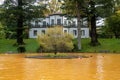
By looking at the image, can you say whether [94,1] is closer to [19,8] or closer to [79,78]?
[19,8]

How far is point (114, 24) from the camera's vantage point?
65812 millimetres

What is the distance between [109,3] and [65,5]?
6834mm

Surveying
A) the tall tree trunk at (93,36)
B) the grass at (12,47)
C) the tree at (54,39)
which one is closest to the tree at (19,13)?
the grass at (12,47)

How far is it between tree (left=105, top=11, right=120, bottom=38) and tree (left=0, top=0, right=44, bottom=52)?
12.7 meters

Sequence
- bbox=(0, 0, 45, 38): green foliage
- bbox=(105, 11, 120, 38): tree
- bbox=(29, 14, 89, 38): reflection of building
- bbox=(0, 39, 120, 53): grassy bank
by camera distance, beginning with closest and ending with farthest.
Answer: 1. bbox=(0, 39, 120, 53): grassy bank
2. bbox=(0, 0, 45, 38): green foliage
3. bbox=(105, 11, 120, 38): tree
4. bbox=(29, 14, 89, 38): reflection of building

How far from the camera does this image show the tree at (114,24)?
2443 inches

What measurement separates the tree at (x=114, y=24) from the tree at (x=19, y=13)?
41.6 ft

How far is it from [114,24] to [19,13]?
18.6 metres

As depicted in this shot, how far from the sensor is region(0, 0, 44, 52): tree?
5603 cm

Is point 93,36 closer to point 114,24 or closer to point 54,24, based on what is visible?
point 114,24

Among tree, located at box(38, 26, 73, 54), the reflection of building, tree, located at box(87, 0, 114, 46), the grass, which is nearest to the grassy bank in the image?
the grass

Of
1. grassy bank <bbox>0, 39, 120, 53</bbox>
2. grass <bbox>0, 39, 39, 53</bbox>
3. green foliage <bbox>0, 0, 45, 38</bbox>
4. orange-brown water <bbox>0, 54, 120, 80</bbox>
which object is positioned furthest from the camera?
green foliage <bbox>0, 0, 45, 38</bbox>

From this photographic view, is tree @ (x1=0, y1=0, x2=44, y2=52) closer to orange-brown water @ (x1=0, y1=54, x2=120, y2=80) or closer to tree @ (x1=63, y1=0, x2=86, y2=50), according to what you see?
tree @ (x1=63, y1=0, x2=86, y2=50)

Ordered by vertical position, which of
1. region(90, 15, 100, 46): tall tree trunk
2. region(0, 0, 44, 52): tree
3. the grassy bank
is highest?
region(0, 0, 44, 52): tree
